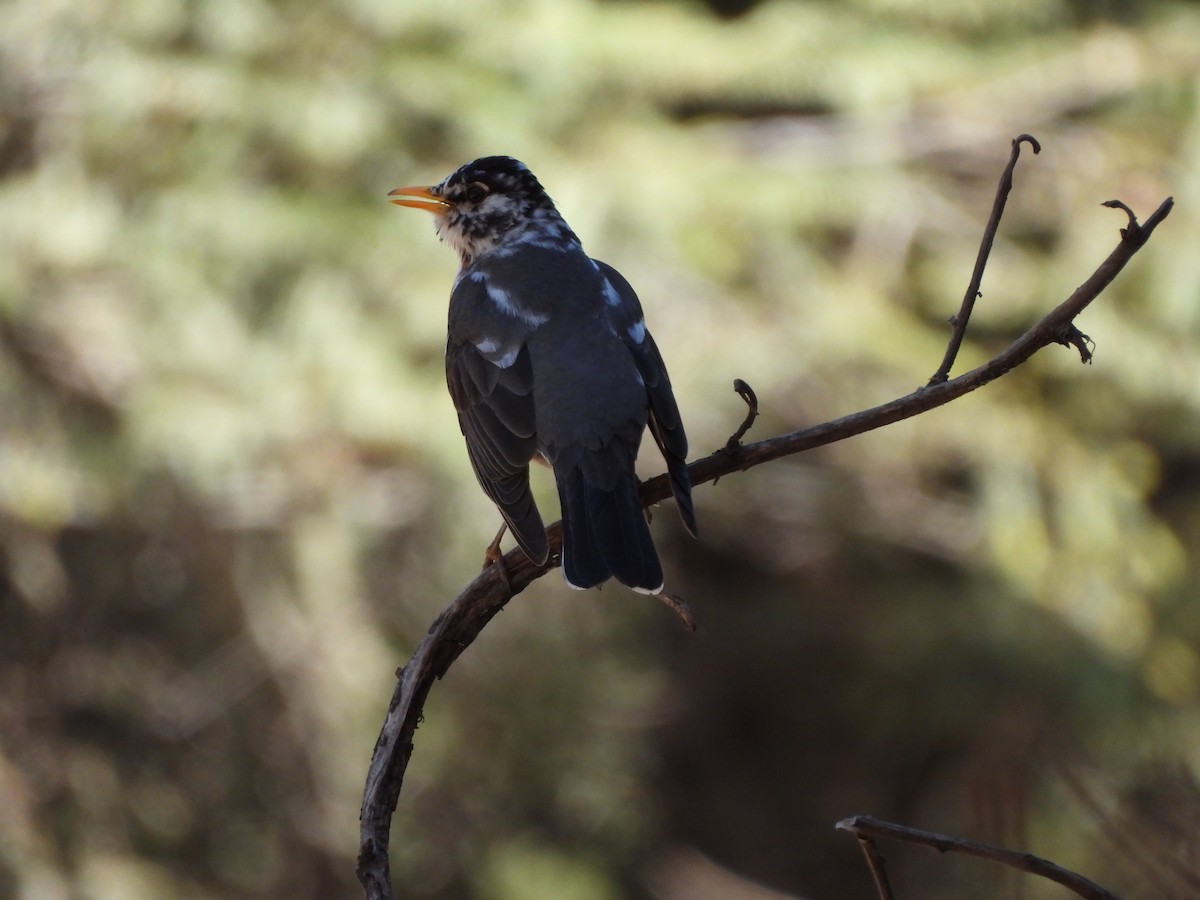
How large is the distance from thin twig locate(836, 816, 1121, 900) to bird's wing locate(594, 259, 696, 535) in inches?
58.9

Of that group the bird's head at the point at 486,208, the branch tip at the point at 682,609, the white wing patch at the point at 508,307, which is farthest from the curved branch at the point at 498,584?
the bird's head at the point at 486,208

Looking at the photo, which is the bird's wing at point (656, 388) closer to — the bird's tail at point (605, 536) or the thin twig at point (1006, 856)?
the bird's tail at point (605, 536)

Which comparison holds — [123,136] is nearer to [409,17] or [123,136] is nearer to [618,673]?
[409,17]

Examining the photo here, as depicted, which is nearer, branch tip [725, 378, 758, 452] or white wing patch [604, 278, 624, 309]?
branch tip [725, 378, 758, 452]

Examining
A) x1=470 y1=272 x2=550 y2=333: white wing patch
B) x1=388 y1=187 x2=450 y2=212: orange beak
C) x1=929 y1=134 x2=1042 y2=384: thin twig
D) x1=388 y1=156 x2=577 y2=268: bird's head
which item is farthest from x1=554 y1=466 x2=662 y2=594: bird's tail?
x1=388 y1=187 x2=450 y2=212: orange beak

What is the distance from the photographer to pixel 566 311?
399 cm

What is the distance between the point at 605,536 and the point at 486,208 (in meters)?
2.01

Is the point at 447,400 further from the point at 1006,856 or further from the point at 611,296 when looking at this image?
the point at 1006,856

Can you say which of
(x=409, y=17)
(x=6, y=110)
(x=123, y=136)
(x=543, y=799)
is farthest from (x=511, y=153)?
(x=543, y=799)

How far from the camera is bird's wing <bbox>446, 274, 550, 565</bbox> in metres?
3.49

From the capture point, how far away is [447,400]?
7789mm

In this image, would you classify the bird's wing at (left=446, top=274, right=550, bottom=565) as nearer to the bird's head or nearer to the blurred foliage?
the bird's head

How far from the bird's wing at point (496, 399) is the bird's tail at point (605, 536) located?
92 millimetres

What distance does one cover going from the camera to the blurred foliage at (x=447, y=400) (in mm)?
7891
